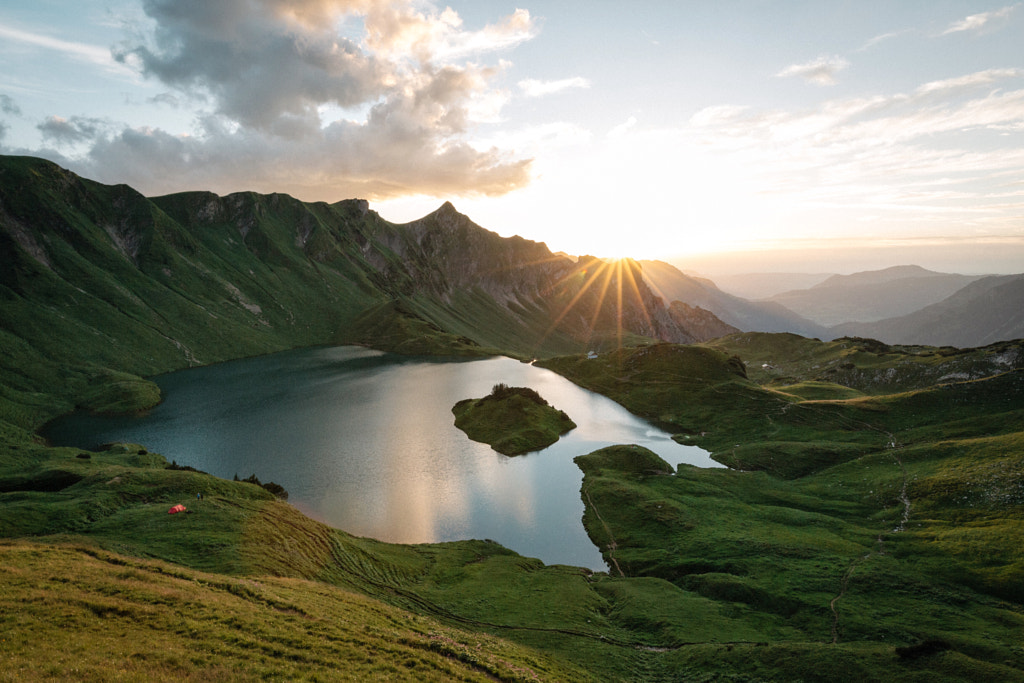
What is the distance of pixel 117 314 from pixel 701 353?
237946 millimetres

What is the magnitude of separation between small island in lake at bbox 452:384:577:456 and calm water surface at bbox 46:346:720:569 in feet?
11.5

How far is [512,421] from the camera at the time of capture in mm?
120062

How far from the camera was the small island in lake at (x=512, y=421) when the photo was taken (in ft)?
365

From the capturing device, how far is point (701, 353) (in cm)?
17062

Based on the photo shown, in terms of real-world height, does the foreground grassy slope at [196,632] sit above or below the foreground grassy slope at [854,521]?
above

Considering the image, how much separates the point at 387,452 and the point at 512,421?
35403 mm

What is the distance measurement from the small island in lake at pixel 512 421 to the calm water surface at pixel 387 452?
11.5 ft

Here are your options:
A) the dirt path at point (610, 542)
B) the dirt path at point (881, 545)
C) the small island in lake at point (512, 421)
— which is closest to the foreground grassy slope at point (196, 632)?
the dirt path at point (610, 542)

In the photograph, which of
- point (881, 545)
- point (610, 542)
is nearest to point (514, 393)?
point (610, 542)

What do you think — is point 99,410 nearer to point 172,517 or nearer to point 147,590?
point 172,517

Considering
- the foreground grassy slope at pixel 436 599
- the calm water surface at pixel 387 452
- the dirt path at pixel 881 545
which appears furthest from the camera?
the calm water surface at pixel 387 452

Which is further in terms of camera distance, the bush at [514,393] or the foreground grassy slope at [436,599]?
the bush at [514,393]

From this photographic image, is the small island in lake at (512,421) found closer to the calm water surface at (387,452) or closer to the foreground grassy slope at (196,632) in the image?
the calm water surface at (387,452)

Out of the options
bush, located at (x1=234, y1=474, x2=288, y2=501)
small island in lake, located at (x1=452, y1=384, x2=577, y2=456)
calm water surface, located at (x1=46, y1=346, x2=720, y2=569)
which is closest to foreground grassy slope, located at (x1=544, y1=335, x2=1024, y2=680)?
calm water surface, located at (x1=46, y1=346, x2=720, y2=569)
